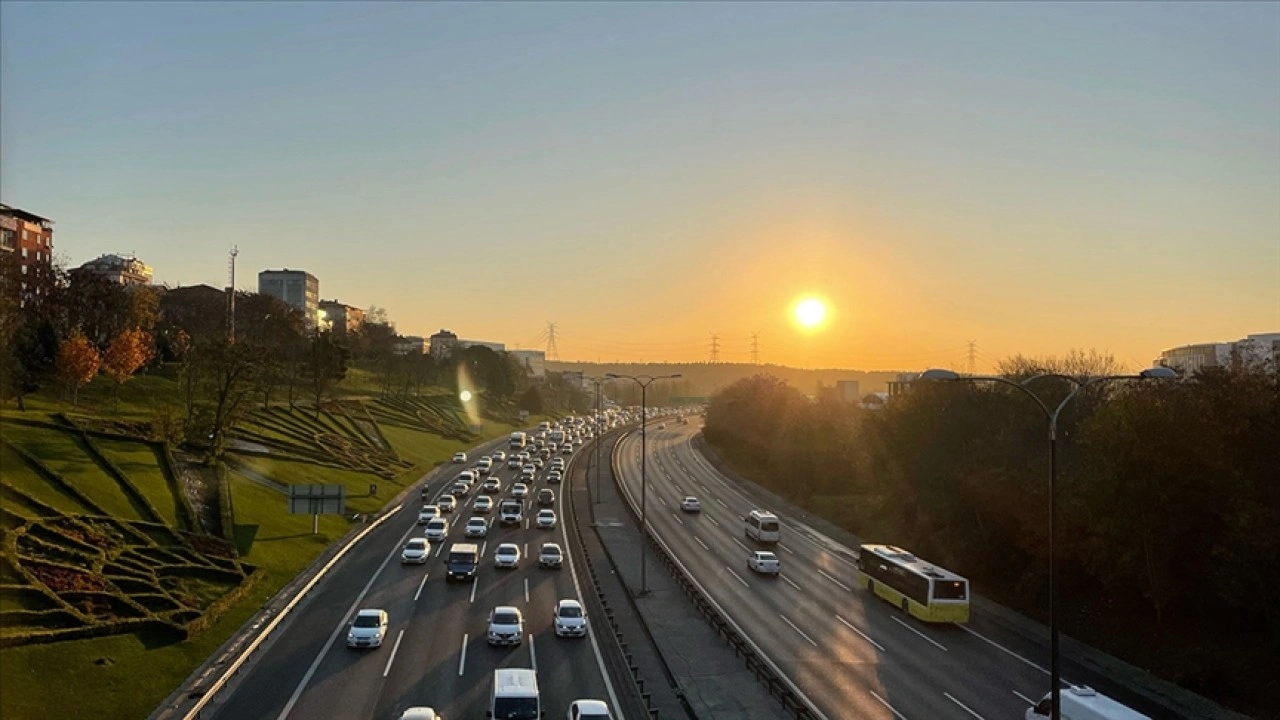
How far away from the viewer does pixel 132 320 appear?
84.5 m

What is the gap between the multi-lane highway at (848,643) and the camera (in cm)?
3069

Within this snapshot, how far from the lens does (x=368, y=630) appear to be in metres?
33.9

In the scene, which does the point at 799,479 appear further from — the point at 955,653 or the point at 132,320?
the point at 132,320

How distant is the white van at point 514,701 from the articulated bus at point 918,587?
22.2m

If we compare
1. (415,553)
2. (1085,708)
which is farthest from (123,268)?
(1085,708)

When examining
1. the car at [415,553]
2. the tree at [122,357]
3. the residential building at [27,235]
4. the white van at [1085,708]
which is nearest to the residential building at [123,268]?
the residential building at [27,235]

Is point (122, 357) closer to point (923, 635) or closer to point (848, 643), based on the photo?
point (848, 643)

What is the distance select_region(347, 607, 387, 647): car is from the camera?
3369 centimetres

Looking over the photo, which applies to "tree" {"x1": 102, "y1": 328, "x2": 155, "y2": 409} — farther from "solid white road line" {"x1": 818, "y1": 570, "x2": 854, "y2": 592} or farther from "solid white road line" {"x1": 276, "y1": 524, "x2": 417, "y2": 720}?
"solid white road line" {"x1": 818, "y1": 570, "x2": 854, "y2": 592}

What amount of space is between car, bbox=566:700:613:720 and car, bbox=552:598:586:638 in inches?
407

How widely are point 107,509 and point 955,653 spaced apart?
41.5 meters

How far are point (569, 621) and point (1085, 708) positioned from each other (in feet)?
63.8

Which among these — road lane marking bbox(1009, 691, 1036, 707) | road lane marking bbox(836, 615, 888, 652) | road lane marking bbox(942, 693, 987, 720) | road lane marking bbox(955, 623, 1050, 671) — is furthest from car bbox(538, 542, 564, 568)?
road lane marking bbox(1009, 691, 1036, 707)

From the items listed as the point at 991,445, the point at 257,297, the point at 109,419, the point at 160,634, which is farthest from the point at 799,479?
the point at 257,297
